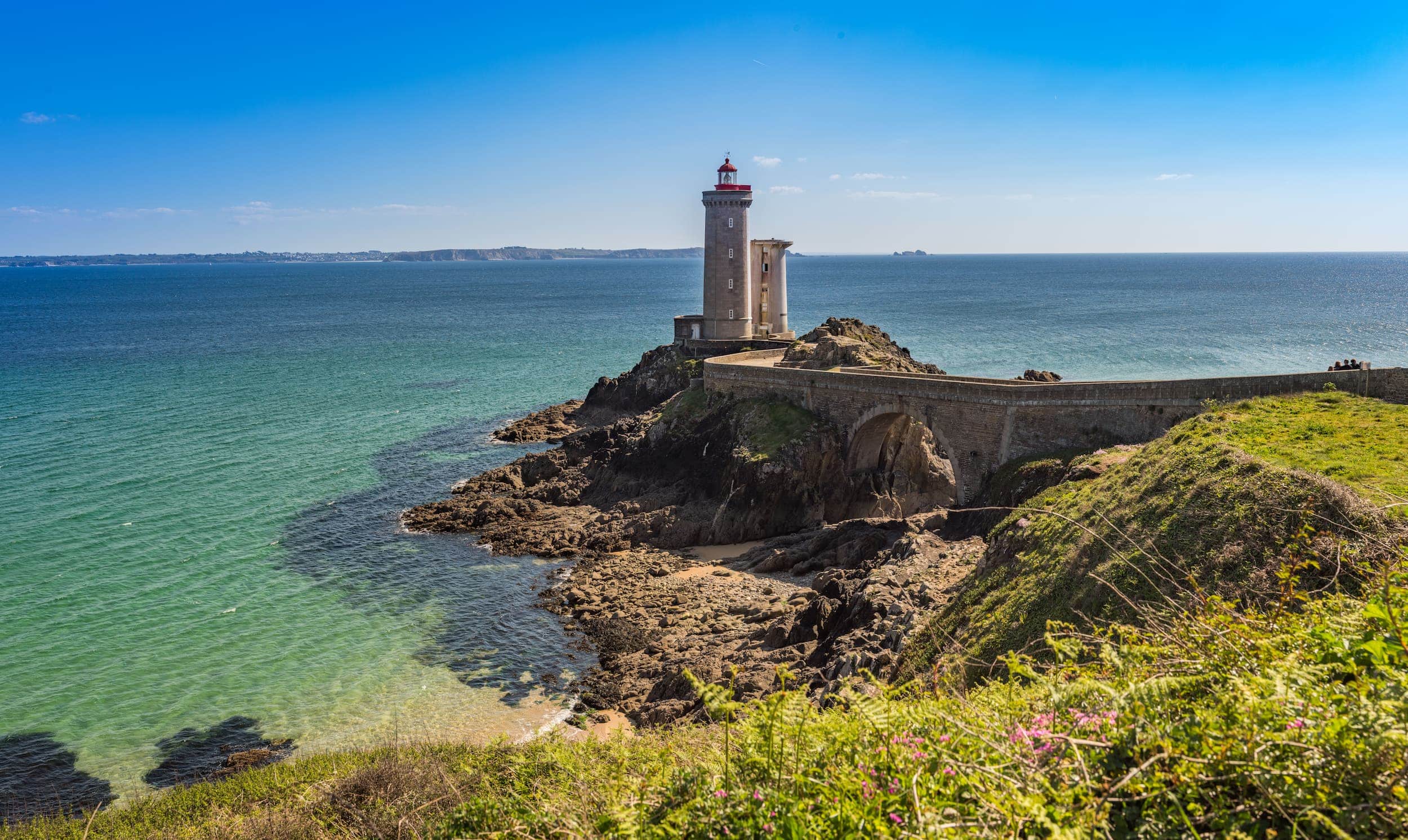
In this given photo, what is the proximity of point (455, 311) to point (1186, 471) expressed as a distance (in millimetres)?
138030

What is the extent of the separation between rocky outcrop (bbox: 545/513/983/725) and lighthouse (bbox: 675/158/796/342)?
2169 centimetres

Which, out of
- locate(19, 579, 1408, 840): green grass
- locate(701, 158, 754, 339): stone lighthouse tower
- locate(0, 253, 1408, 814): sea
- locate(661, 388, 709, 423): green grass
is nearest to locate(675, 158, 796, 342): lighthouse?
locate(701, 158, 754, 339): stone lighthouse tower

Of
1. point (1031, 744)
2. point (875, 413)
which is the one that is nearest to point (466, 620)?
point (875, 413)

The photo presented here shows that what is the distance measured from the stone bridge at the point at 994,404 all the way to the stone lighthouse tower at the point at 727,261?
1218 cm

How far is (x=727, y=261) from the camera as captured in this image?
5053 cm

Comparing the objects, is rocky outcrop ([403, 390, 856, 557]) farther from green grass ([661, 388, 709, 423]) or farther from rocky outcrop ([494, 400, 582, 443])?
rocky outcrop ([494, 400, 582, 443])

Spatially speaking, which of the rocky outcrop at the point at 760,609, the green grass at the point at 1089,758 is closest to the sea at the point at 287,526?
the rocky outcrop at the point at 760,609

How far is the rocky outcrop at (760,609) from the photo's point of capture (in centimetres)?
1972

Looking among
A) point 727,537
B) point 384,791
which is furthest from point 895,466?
point 384,791

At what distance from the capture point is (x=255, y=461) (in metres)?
45.3

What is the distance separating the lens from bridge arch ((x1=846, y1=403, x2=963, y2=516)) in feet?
114

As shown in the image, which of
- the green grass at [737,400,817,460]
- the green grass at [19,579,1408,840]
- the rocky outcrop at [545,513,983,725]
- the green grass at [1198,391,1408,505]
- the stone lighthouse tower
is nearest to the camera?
the green grass at [19,579,1408,840]

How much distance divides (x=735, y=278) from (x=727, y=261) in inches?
42.8

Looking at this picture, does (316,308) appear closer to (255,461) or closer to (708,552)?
(255,461)
